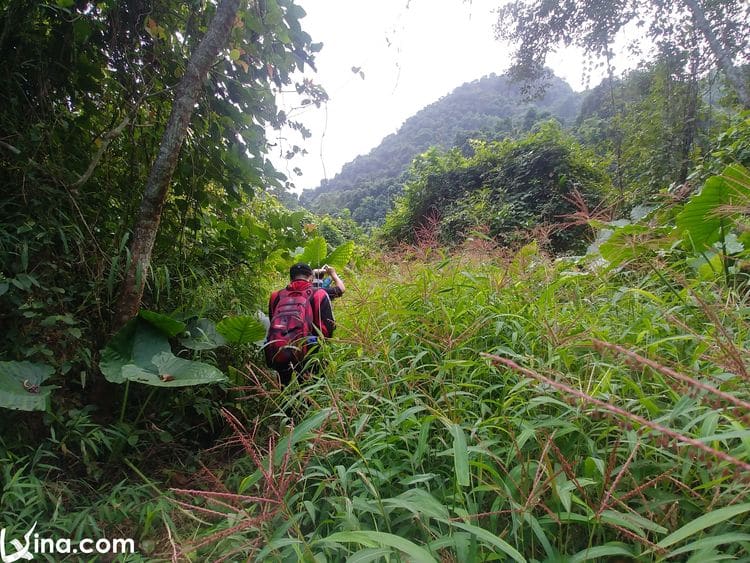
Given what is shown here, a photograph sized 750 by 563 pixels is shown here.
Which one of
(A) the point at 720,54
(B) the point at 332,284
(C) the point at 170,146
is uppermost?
(A) the point at 720,54

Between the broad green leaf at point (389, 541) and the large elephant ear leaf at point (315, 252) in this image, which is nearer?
the broad green leaf at point (389, 541)

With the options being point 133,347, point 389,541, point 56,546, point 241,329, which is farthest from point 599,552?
point 133,347

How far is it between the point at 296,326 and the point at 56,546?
4.51 ft

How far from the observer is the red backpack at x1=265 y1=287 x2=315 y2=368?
85.7 inches

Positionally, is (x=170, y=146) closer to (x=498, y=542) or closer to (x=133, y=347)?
(x=133, y=347)

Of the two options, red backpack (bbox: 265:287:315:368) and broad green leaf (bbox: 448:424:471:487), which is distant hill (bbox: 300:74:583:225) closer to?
red backpack (bbox: 265:287:315:368)

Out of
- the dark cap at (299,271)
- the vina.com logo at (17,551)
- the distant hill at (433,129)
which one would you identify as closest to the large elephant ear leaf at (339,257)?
the dark cap at (299,271)

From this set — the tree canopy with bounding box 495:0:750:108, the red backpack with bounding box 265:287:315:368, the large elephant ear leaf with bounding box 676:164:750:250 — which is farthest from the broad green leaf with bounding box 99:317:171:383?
the tree canopy with bounding box 495:0:750:108

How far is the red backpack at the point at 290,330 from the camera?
2176 millimetres

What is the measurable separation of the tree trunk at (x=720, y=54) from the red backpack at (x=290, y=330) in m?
5.82

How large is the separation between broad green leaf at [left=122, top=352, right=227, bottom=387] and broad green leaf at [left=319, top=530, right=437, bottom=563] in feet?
4.04

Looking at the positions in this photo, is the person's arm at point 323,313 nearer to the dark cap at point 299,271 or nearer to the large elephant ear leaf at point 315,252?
the dark cap at point 299,271

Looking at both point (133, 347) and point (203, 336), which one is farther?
point (203, 336)

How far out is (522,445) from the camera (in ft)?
3.23
